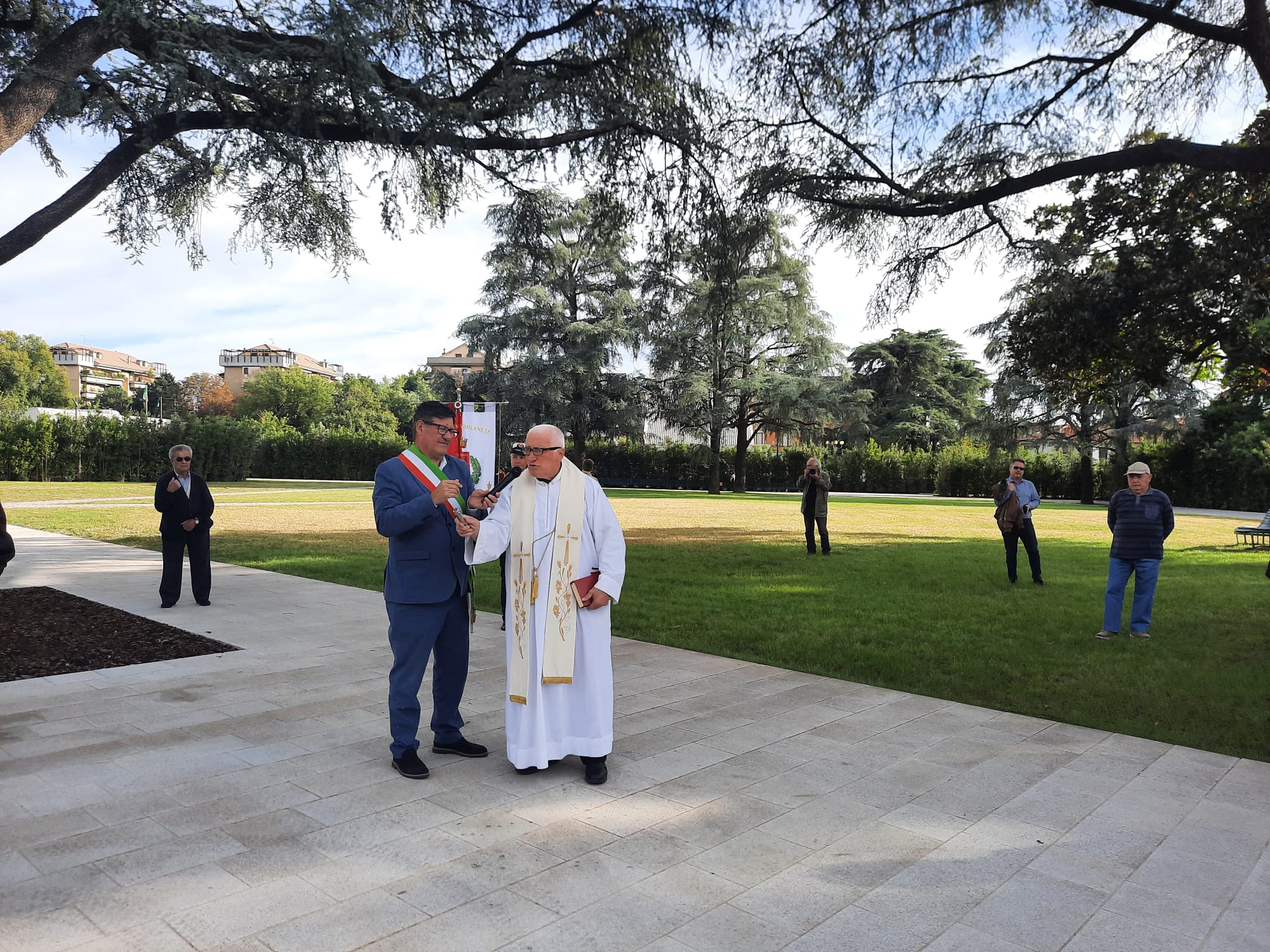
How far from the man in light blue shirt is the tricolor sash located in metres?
9.57

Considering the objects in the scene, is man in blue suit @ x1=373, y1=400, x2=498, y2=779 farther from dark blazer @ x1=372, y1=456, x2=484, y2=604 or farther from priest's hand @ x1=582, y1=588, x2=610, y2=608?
priest's hand @ x1=582, y1=588, x2=610, y2=608

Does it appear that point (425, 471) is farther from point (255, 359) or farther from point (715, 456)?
point (255, 359)

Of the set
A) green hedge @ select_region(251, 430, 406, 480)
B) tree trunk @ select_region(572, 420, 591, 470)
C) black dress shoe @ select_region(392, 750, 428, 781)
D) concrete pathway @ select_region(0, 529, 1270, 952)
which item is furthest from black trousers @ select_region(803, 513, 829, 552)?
green hedge @ select_region(251, 430, 406, 480)

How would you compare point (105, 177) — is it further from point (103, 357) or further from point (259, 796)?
point (103, 357)

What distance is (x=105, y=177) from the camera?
762 cm

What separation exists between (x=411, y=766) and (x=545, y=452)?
5.83 ft

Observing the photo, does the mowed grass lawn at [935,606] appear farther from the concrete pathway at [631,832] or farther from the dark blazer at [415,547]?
the dark blazer at [415,547]

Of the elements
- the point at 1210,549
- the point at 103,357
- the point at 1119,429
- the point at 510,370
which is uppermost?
the point at 103,357

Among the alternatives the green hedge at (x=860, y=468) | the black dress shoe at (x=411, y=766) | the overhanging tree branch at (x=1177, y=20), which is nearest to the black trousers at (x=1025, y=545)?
the overhanging tree branch at (x=1177, y=20)

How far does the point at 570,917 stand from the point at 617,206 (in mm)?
8298

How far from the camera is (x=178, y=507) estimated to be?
9.91 meters

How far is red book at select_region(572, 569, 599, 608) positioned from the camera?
464 centimetres

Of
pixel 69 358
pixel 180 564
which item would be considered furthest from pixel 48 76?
pixel 69 358

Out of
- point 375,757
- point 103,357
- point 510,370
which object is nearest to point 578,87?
point 375,757
